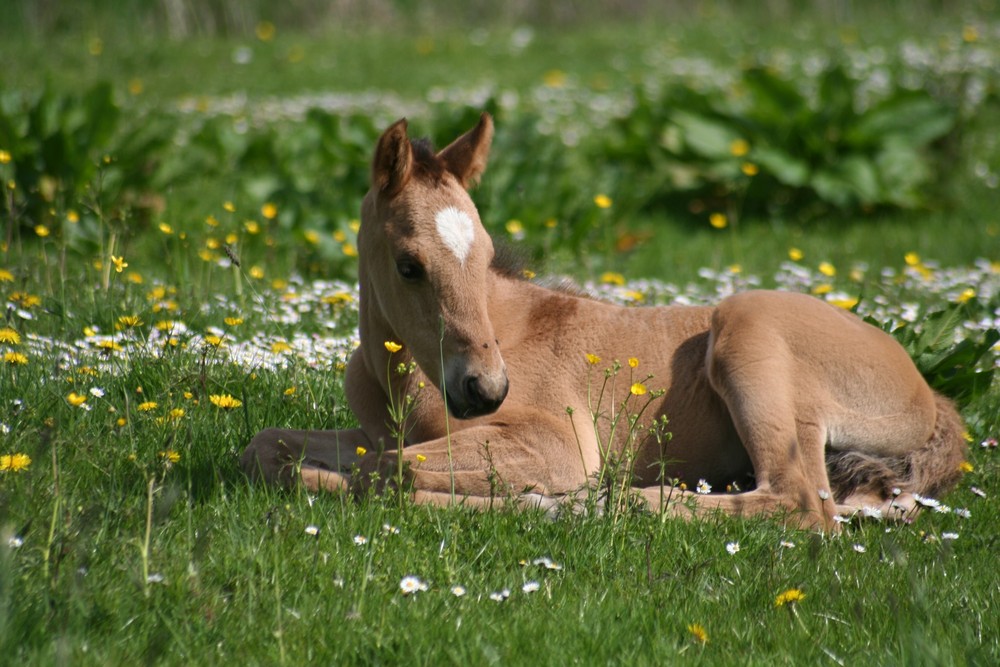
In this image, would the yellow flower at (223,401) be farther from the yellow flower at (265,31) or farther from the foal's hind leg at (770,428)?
the yellow flower at (265,31)

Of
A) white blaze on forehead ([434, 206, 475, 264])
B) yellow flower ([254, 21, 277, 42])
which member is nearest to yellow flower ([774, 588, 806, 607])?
white blaze on forehead ([434, 206, 475, 264])

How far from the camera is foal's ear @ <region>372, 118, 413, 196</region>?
166 inches

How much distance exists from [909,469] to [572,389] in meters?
1.49

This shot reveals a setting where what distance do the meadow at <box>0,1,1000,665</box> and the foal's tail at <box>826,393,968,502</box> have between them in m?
0.14

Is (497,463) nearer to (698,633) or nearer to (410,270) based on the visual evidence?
(410,270)

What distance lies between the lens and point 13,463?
11.7ft

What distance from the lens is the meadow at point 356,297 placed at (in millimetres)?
3125

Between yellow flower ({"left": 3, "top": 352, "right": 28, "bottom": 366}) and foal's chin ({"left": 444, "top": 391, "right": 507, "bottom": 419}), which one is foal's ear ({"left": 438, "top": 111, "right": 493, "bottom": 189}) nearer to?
foal's chin ({"left": 444, "top": 391, "right": 507, "bottom": 419})

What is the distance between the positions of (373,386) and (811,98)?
360 inches

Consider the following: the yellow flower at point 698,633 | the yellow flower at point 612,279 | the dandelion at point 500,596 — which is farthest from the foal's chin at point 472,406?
the yellow flower at point 612,279

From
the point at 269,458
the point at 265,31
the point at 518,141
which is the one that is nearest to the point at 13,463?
the point at 269,458

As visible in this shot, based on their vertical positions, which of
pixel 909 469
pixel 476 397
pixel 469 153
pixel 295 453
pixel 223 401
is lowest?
pixel 909 469

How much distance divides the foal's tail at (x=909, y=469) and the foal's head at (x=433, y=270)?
5.80ft

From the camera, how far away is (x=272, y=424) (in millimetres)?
4891
